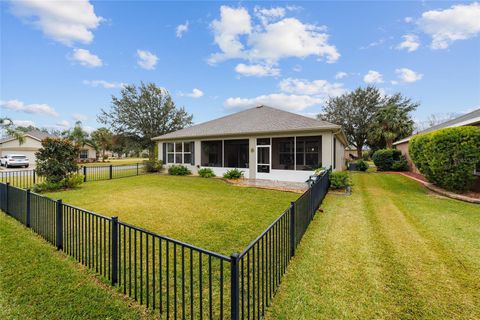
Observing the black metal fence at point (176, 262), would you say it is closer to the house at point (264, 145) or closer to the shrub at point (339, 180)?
the shrub at point (339, 180)

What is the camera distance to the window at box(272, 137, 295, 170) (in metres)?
12.1

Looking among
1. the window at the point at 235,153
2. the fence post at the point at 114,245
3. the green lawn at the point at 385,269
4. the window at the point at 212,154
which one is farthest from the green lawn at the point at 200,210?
the window at the point at 212,154

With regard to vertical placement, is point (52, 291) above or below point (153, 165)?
below

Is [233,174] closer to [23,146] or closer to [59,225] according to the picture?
[59,225]

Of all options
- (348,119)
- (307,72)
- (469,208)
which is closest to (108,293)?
(469,208)

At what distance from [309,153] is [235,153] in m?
4.85

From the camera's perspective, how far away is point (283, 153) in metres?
12.5

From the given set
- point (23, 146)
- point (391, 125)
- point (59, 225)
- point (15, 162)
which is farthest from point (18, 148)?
point (391, 125)

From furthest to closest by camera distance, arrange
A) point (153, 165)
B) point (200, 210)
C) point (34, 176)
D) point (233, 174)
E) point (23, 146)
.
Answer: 1. point (23, 146)
2. point (153, 165)
3. point (233, 174)
4. point (34, 176)
5. point (200, 210)

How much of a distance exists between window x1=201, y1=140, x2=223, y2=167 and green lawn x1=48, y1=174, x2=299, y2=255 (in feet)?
17.0

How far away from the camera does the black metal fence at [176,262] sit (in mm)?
2145

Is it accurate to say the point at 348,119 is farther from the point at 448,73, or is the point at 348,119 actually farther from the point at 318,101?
the point at 448,73

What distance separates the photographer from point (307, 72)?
17781 mm

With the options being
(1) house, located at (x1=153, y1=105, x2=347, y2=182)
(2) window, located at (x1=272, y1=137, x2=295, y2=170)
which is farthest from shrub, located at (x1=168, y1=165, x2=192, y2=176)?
(2) window, located at (x1=272, y1=137, x2=295, y2=170)
